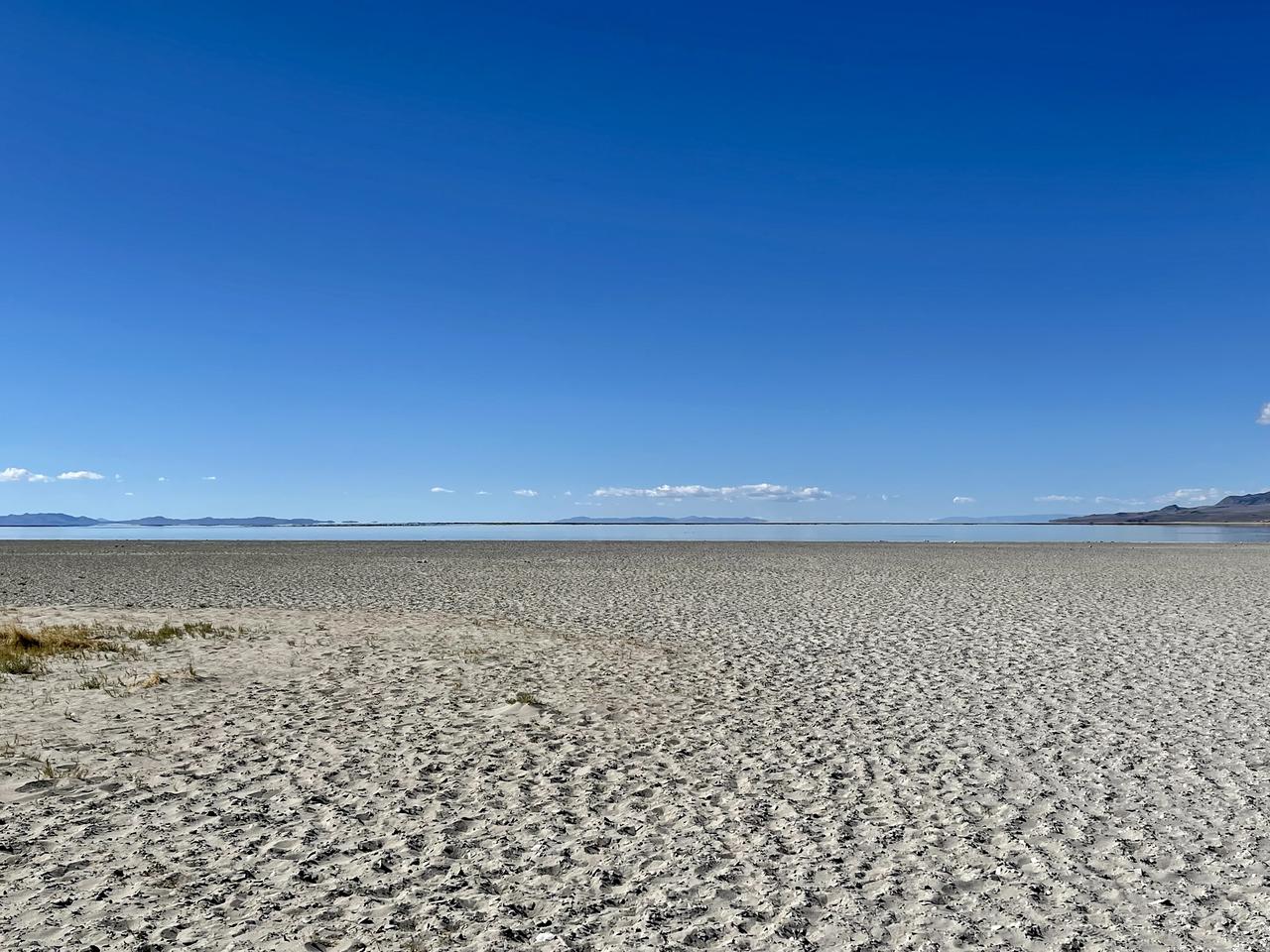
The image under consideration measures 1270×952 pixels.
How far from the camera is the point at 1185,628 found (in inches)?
758

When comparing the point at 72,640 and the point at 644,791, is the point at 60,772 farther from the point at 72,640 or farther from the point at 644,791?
the point at 72,640

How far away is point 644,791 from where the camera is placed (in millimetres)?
8297

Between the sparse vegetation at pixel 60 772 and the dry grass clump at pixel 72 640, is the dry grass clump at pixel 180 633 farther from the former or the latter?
the sparse vegetation at pixel 60 772

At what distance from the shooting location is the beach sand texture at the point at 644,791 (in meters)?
5.70

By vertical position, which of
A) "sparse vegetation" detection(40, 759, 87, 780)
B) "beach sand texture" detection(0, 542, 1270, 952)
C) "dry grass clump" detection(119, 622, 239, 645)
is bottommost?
"beach sand texture" detection(0, 542, 1270, 952)

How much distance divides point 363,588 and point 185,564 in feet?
56.3

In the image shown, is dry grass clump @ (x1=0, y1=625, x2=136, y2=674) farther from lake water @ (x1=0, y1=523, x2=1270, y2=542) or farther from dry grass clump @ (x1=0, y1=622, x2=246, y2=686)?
lake water @ (x1=0, y1=523, x2=1270, y2=542)

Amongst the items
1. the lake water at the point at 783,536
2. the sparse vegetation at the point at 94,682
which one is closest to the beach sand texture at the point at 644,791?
the sparse vegetation at the point at 94,682

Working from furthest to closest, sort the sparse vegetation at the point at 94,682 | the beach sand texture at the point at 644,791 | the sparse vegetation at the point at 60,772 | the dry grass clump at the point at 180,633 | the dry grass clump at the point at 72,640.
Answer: the dry grass clump at the point at 180,633 → the dry grass clump at the point at 72,640 → the sparse vegetation at the point at 94,682 → the sparse vegetation at the point at 60,772 → the beach sand texture at the point at 644,791

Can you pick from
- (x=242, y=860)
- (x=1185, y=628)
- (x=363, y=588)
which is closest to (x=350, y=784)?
(x=242, y=860)

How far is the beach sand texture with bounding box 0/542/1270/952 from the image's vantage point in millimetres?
5699

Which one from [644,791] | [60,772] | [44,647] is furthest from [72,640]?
[644,791]

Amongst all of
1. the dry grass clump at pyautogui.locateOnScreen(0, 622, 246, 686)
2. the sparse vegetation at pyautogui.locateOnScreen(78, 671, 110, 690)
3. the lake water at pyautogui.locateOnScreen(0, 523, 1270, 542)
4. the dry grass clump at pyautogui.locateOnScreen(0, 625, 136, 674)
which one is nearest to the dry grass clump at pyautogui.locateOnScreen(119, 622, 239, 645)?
the dry grass clump at pyautogui.locateOnScreen(0, 622, 246, 686)

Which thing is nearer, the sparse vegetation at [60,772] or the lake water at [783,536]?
the sparse vegetation at [60,772]
